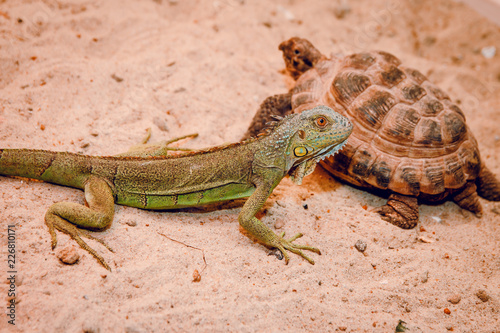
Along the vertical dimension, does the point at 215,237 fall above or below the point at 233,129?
below

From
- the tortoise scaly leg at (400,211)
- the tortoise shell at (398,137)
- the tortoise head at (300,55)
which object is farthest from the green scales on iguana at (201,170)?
the tortoise head at (300,55)

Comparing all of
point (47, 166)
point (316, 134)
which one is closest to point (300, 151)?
point (316, 134)

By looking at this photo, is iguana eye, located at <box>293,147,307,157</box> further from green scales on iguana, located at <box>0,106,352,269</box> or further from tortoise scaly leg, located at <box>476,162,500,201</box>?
tortoise scaly leg, located at <box>476,162,500,201</box>

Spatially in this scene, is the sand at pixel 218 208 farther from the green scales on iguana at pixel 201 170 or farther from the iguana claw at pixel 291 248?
the green scales on iguana at pixel 201 170

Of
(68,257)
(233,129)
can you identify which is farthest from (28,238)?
(233,129)

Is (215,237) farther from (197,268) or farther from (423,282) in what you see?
(423,282)

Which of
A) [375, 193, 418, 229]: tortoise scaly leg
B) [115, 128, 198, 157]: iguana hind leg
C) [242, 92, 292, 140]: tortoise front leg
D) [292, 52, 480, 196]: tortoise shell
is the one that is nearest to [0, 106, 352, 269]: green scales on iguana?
[115, 128, 198, 157]: iguana hind leg
